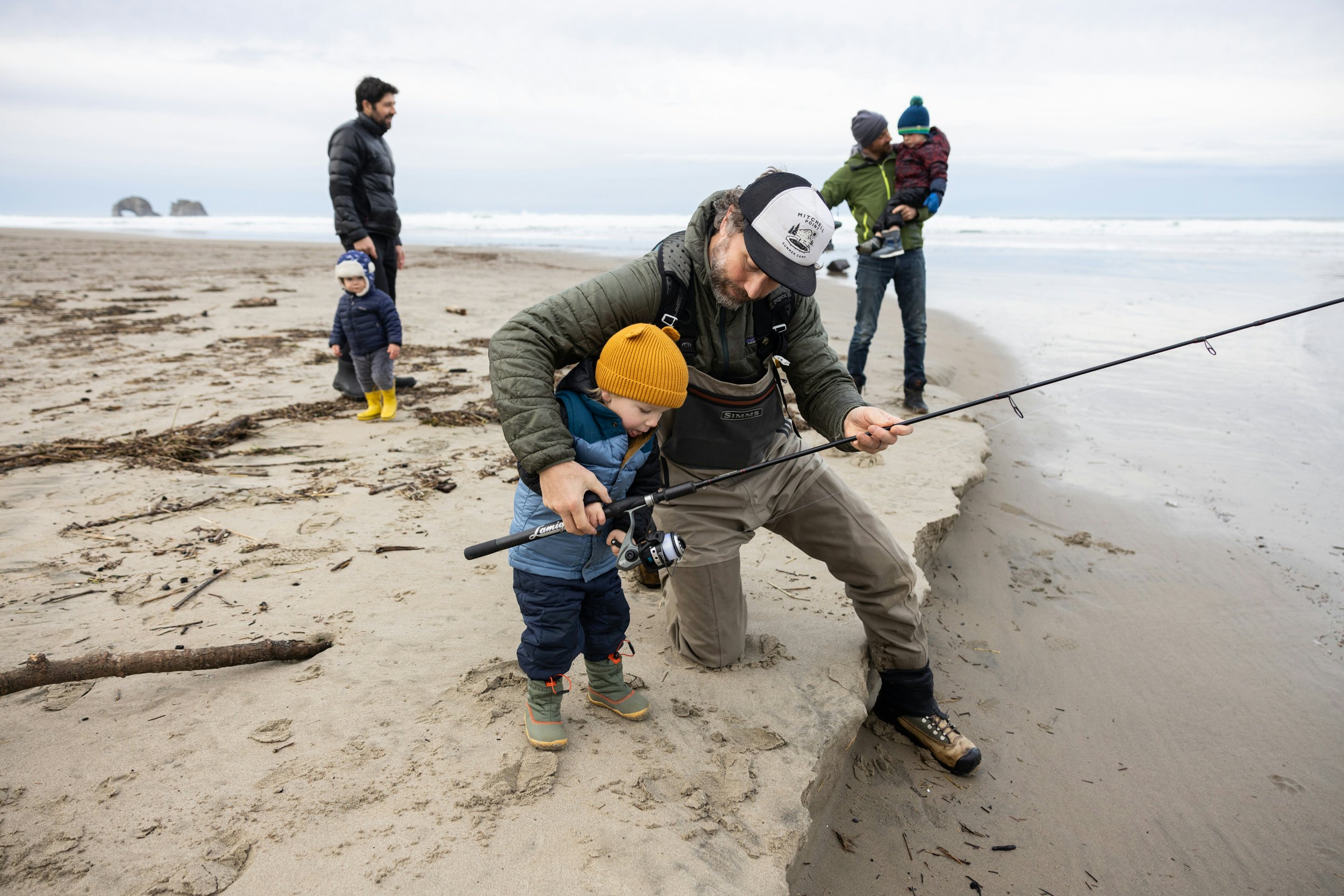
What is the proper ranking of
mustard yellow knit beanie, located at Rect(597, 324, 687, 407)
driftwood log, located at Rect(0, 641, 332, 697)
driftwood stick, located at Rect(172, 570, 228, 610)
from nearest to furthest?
mustard yellow knit beanie, located at Rect(597, 324, 687, 407)
driftwood log, located at Rect(0, 641, 332, 697)
driftwood stick, located at Rect(172, 570, 228, 610)

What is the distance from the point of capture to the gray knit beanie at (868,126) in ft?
18.3

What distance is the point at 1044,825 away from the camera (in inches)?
98.3

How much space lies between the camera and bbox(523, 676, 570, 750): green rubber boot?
223 cm

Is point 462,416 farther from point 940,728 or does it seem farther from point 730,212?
point 940,728

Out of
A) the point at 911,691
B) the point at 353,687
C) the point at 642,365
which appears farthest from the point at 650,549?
the point at 911,691

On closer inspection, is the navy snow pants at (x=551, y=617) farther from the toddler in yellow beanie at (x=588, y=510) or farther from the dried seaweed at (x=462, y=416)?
the dried seaweed at (x=462, y=416)

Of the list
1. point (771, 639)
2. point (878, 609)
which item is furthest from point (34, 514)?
point (878, 609)

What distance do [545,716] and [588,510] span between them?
2.22 feet

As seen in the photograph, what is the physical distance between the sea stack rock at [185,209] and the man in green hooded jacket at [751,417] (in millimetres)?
70669

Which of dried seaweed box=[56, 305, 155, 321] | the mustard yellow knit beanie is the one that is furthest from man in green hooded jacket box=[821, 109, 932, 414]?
dried seaweed box=[56, 305, 155, 321]

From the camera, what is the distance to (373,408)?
5336 millimetres

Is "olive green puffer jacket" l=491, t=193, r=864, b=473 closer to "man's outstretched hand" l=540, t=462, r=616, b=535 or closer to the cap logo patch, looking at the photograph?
"man's outstretched hand" l=540, t=462, r=616, b=535

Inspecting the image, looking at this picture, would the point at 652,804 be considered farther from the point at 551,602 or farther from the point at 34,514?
the point at 34,514

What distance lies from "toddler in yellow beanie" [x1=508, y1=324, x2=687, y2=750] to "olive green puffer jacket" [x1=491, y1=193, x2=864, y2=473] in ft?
0.28
